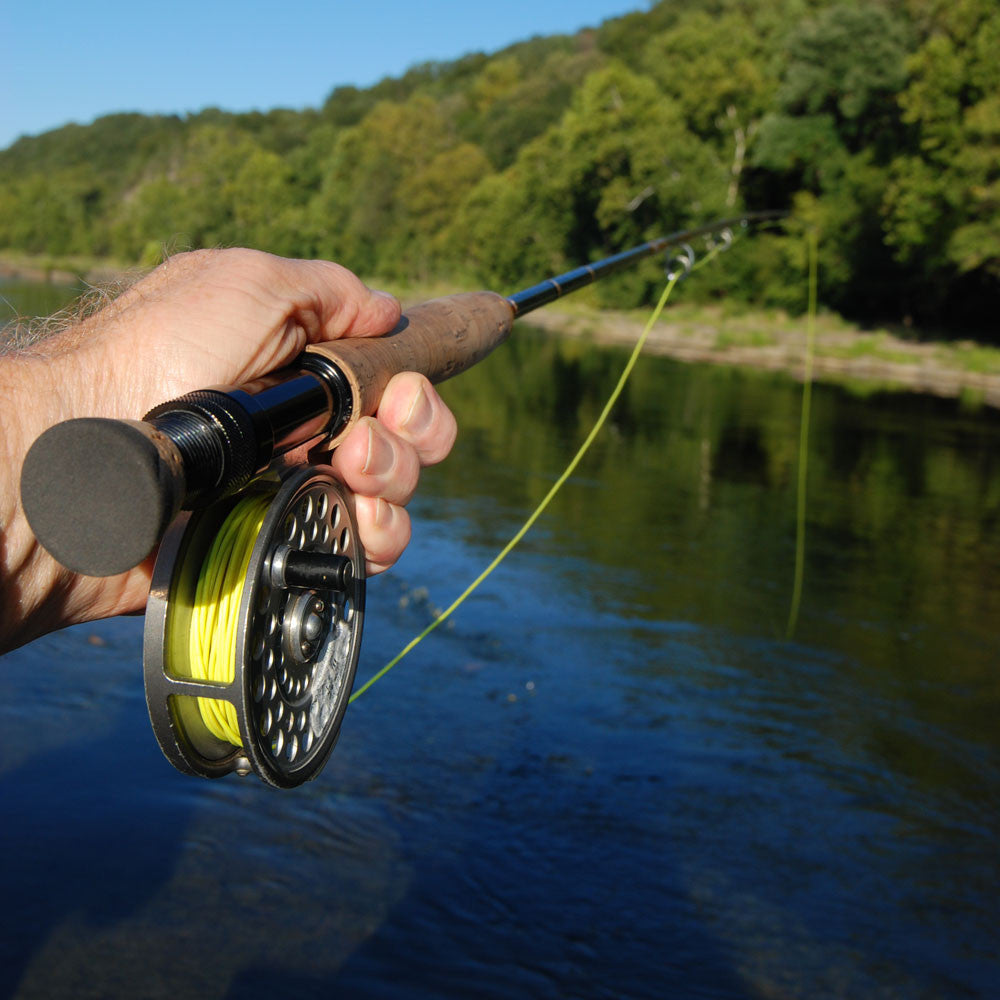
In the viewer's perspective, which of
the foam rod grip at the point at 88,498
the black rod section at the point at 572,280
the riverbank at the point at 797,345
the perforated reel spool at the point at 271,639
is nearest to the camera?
the foam rod grip at the point at 88,498

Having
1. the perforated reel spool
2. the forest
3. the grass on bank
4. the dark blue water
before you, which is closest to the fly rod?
the perforated reel spool

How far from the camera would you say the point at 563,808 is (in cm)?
422

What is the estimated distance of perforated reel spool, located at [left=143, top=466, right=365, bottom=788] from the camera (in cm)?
138

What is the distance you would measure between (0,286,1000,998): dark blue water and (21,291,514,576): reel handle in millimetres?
2133

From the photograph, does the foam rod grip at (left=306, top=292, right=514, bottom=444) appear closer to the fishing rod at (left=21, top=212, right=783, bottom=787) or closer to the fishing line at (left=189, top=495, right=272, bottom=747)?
the fishing rod at (left=21, top=212, right=783, bottom=787)

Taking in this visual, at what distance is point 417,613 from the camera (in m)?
6.21

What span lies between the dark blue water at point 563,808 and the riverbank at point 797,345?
1389 cm

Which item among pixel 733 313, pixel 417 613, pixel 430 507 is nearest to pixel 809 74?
pixel 733 313

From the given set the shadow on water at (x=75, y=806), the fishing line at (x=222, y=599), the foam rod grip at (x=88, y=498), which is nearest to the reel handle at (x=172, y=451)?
the foam rod grip at (x=88, y=498)

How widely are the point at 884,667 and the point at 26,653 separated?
461 centimetres

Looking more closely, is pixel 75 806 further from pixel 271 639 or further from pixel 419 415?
pixel 271 639

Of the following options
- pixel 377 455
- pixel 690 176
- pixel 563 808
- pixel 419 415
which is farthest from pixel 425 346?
pixel 690 176

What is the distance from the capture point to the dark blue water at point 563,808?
3.29 m

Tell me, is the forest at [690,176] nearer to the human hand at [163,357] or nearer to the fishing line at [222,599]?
the human hand at [163,357]
